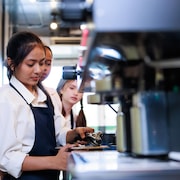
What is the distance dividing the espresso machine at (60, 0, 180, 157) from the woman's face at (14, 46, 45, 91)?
1.77 feet

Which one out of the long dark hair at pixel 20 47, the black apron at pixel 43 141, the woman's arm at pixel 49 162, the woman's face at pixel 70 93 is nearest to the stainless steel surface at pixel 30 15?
the woman's face at pixel 70 93

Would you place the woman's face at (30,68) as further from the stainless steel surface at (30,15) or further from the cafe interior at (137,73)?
the stainless steel surface at (30,15)

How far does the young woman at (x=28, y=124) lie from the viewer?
90 cm

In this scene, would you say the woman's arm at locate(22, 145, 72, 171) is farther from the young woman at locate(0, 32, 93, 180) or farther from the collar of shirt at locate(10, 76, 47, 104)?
the collar of shirt at locate(10, 76, 47, 104)

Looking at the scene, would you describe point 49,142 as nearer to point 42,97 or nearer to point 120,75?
point 42,97

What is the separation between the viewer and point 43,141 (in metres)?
1.06

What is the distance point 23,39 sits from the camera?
1.13m

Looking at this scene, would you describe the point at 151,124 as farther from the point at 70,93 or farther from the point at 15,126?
the point at 70,93

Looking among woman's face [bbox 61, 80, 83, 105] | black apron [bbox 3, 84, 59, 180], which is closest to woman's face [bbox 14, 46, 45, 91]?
black apron [bbox 3, 84, 59, 180]

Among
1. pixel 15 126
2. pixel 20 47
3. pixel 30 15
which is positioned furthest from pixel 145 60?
pixel 30 15

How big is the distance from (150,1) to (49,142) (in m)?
0.74

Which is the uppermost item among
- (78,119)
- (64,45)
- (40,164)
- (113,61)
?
(64,45)

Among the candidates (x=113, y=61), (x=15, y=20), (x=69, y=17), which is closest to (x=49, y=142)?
(x=113, y=61)

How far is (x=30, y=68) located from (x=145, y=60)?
2.08ft
